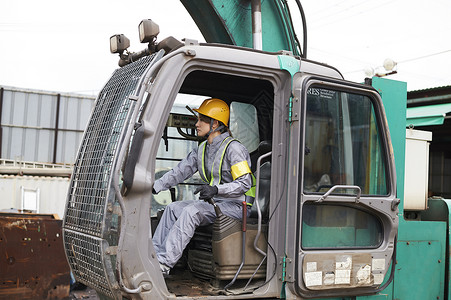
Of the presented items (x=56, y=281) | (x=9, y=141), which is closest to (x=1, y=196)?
(x=56, y=281)

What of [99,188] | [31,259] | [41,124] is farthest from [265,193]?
[41,124]

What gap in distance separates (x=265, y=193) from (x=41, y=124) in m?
19.1

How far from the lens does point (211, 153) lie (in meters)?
4.18

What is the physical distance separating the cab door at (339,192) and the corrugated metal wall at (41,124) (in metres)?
18.3

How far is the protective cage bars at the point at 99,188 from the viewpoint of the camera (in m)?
3.13

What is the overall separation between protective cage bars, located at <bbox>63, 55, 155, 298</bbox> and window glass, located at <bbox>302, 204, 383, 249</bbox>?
1.31m

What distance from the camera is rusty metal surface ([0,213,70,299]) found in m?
6.07

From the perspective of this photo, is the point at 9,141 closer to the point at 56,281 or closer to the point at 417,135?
the point at 56,281

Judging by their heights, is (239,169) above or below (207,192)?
above

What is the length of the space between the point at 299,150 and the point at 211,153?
90 cm

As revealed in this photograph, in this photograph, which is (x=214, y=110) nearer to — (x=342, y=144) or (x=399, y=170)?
(x=342, y=144)

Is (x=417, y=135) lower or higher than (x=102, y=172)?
higher

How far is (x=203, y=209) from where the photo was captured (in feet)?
12.6

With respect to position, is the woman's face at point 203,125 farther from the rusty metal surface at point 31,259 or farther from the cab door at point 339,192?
the rusty metal surface at point 31,259
